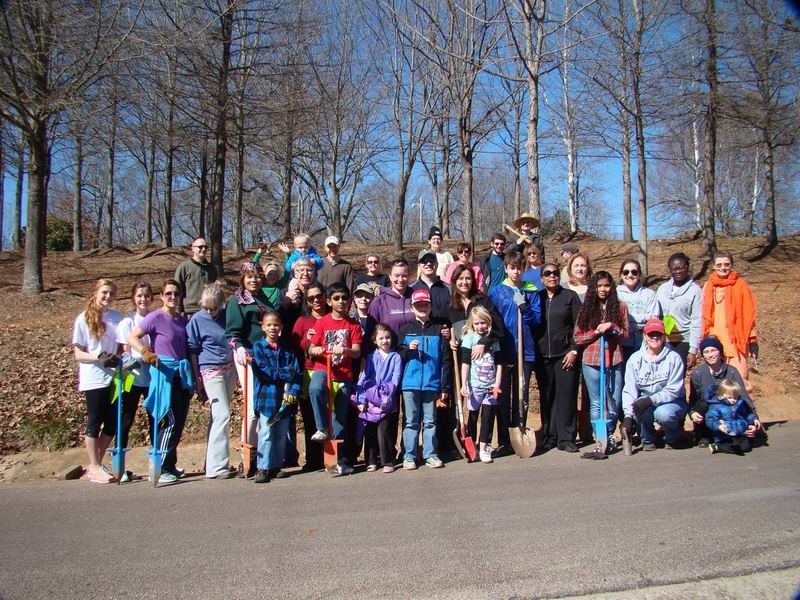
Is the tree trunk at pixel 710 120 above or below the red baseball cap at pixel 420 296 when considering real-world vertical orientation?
above

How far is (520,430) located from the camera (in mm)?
6398

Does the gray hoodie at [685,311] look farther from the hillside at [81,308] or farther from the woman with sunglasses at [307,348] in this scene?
the woman with sunglasses at [307,348]

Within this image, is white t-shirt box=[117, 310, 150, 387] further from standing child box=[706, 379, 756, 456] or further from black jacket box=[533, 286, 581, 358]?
standing child box=[706, 379, 756, 456]

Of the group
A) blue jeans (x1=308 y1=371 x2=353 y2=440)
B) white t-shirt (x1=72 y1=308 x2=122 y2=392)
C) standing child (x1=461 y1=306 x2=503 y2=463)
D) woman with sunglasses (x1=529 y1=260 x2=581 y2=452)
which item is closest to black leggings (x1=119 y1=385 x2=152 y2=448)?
white t-shirt (x1=72 y1=308 x2=122 y2=392)

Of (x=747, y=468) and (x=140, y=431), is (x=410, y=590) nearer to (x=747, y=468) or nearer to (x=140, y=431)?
(x=747, y=468)

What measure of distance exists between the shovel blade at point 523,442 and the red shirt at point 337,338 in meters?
1.82

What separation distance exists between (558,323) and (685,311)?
5.53ft

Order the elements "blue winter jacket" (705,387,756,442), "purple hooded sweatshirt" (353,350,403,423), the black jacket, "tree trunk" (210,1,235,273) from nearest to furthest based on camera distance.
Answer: "purple hooded sweatshirt" (353,350,403,423), "blue winter jacket" (705,387,756,442), the black jacket, "tree trunk" (210,1,235,273)

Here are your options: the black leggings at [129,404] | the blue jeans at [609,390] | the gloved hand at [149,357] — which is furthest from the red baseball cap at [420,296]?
the black leggings at [129,404]

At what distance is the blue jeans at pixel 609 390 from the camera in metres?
6.43

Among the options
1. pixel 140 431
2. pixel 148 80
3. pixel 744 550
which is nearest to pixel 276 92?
pixel 148 80

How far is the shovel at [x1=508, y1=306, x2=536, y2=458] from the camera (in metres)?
6.24

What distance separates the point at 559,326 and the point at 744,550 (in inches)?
118

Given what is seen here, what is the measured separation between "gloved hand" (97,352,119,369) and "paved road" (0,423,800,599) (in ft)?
3.74
